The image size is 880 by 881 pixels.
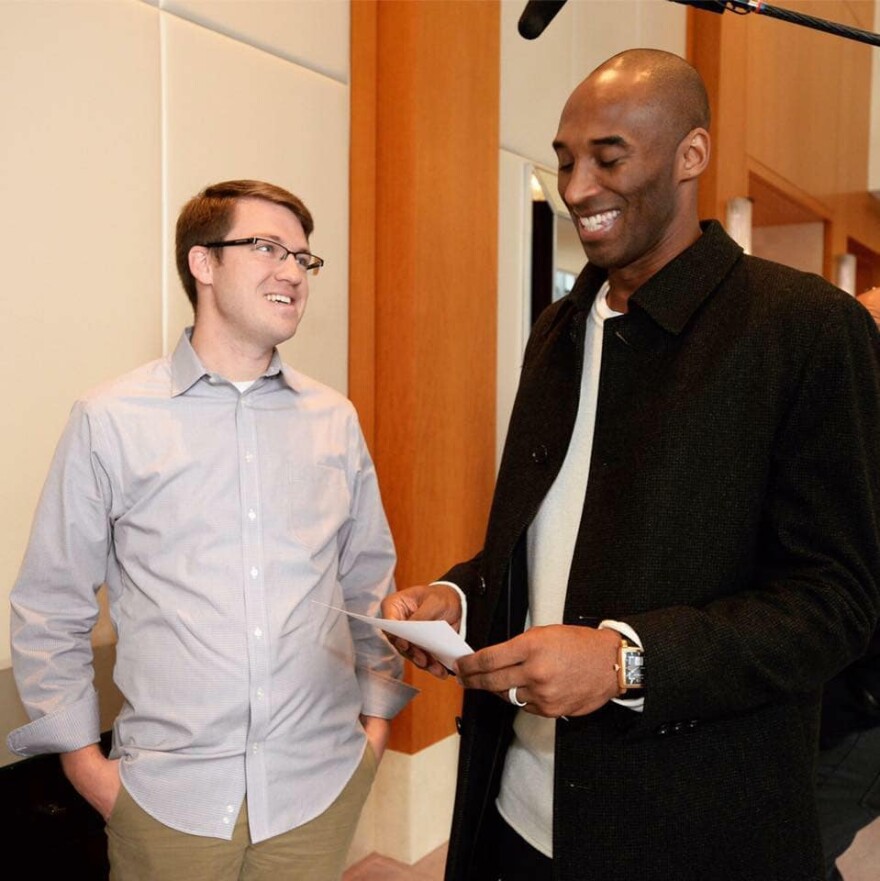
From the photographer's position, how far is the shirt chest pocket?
2027mm

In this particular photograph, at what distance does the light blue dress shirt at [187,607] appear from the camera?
185cm

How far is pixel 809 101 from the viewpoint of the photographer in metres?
6.85

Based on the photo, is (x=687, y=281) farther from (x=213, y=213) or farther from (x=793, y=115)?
(x=793, y=115)

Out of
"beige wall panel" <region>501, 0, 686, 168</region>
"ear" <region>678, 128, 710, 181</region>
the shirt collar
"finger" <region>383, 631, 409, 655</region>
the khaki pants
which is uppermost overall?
"beige wall panel" <region>501, 0, 686, 168</region>

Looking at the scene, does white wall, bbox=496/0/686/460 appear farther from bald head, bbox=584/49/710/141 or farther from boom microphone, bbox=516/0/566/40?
boom microphone, bbox=516/0/566/40

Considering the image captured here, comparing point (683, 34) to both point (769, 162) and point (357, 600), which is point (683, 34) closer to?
point (769, 162)

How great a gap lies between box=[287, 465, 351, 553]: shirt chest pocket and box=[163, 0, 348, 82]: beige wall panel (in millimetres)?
1365

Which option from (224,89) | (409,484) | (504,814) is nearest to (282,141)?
(224,89)

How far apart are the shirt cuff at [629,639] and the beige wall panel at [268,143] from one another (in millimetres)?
1729

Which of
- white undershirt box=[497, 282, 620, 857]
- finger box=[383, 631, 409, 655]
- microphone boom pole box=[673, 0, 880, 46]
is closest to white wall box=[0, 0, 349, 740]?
finger box=[383, 631, 409, 655]

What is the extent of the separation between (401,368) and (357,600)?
1.18 metres

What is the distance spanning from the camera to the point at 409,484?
130 inches

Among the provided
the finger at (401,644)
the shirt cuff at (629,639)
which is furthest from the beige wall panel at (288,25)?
the shirt cuff at (629,639)

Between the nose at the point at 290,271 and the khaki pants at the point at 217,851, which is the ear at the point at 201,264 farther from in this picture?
the khaki pants at the point at 217,851
